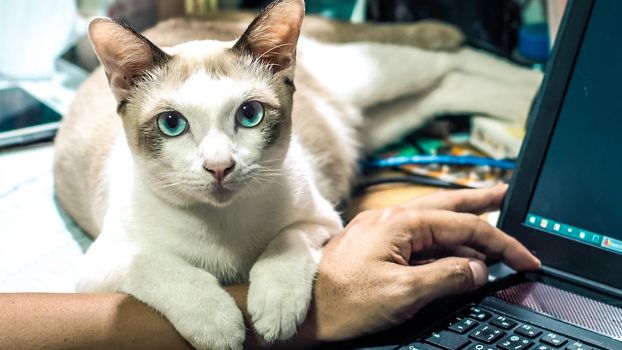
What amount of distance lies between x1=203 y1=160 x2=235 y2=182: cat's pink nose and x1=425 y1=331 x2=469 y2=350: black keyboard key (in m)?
0.32

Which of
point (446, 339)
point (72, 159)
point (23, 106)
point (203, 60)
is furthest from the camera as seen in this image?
point (23, 106)

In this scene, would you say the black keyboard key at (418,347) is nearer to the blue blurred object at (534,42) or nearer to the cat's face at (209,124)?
the cat's face at (209,124)

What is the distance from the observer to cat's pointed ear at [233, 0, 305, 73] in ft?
3.22

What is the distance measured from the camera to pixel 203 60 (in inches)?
39.9

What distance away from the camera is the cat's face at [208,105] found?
36.9 inches

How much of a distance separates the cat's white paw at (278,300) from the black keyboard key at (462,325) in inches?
7.4

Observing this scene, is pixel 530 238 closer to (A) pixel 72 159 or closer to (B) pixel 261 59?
(B) pixel 261 59

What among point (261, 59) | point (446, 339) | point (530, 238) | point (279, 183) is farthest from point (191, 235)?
point (530, 238)

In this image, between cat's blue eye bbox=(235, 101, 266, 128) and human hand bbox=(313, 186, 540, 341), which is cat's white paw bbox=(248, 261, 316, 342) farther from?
cat's blue eye bbox=(235, 101, 266, 128)

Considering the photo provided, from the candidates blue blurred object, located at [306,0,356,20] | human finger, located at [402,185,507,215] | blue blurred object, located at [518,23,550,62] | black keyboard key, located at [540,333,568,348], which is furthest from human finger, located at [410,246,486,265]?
blue blurred object, located at [306,0,356,20]

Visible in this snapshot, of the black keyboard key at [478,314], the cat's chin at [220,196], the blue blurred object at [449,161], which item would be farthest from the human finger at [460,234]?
the blue blurred object at [449,161]

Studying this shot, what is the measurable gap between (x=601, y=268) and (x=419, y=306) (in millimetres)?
279

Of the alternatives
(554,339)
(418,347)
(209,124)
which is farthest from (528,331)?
(209,124)

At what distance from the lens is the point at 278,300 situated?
0.93 m
